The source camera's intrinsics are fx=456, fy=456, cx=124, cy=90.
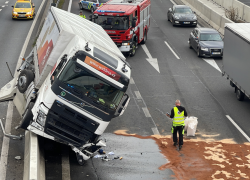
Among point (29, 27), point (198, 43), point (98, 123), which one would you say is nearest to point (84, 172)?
point (98, 123)

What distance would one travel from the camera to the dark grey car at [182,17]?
3499cm

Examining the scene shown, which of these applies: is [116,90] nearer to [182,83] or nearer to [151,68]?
[182,83]

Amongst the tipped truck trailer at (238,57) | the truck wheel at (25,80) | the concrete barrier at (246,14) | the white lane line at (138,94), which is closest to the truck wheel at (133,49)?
the white lane line at (138,94)

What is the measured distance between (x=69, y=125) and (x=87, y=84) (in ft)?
3.95

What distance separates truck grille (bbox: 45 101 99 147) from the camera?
1198 cm

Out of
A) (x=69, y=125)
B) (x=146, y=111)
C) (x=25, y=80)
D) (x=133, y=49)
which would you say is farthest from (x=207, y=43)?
(x=69, y=125)

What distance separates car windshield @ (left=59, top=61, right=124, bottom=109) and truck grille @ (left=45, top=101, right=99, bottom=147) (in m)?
0.59

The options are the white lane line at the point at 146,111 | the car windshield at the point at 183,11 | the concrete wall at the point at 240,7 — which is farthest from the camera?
the car windshield at the point at 183,11

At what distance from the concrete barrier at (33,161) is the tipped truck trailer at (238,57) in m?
8.81

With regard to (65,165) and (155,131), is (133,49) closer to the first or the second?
(155,131)

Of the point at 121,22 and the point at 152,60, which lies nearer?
the point at 121,22

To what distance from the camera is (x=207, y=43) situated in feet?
87.6

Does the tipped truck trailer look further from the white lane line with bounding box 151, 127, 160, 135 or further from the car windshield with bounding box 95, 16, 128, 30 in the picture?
the car windshield with bounding box 95, 16, 128, 30

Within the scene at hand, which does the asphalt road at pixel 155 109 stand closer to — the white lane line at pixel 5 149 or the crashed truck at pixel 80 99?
the white lane line at pixel 5 149
